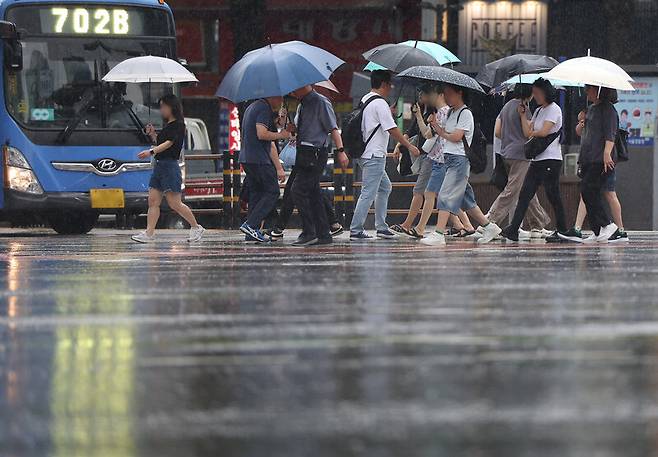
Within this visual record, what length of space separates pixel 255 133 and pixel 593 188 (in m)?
3.49

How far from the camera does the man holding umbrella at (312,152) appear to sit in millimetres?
16688

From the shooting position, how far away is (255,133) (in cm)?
1752

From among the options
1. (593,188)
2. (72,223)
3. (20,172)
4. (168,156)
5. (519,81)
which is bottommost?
(72,223)

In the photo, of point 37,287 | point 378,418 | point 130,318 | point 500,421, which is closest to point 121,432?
point 378,418

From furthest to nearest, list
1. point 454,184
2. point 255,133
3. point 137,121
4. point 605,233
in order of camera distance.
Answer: point 137,121, point 605,233, point 255,133, point 454,184

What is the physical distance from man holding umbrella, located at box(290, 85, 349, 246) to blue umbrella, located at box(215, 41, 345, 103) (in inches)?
7.0

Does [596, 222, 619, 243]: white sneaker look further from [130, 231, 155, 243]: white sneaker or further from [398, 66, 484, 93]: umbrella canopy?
[130, 231, 155, 243]: white sneaker

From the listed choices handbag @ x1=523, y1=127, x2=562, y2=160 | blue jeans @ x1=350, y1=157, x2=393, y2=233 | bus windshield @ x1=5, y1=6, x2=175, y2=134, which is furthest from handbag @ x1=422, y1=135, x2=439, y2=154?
bus windshield @ x1=5, y1=6, x2=175, y2=134

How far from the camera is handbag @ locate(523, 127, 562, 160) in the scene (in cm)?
1712

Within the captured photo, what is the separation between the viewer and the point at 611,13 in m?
33.8

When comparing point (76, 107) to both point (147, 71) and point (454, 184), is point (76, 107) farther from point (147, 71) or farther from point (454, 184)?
point (454, 184)

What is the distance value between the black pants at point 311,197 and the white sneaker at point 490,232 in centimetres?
185

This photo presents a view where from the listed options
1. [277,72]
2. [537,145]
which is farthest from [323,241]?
[537,145]

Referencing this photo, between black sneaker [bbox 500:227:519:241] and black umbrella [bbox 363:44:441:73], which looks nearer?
black sneaker [bbox 500:227:519:241]
